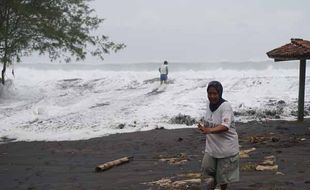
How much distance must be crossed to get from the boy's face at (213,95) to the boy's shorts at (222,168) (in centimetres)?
75

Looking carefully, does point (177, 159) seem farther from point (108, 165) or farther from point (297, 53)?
point (297, 53)

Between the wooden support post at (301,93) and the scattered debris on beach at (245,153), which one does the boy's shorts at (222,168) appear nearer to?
the scattered debris on beach at (245,153)

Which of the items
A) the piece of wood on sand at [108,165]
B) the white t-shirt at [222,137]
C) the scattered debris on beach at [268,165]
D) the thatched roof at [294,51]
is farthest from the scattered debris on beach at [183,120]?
the white t-shirt at [222,137]

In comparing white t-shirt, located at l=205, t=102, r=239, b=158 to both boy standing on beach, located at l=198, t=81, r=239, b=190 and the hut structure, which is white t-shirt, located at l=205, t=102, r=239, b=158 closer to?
boy standing on beach, located at l=198, t=81, r=239, b=190

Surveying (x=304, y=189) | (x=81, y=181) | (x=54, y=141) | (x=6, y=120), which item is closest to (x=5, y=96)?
(x=6, y=120)

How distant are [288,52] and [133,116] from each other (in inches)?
286

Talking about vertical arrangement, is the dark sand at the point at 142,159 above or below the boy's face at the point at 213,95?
below

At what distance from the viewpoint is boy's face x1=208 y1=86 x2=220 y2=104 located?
625cm

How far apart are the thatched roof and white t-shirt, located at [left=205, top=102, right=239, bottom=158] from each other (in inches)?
382

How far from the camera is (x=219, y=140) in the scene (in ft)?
21.1

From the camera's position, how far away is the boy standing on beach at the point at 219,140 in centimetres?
624

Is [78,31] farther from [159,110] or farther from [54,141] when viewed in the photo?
[54,141]

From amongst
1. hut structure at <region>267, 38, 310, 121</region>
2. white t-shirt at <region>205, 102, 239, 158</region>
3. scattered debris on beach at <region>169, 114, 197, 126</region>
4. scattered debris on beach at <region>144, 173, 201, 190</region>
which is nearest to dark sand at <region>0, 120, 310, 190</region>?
scattered debris on beach at <region>144, 173, 201, 190</region>

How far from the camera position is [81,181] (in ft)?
31.7
